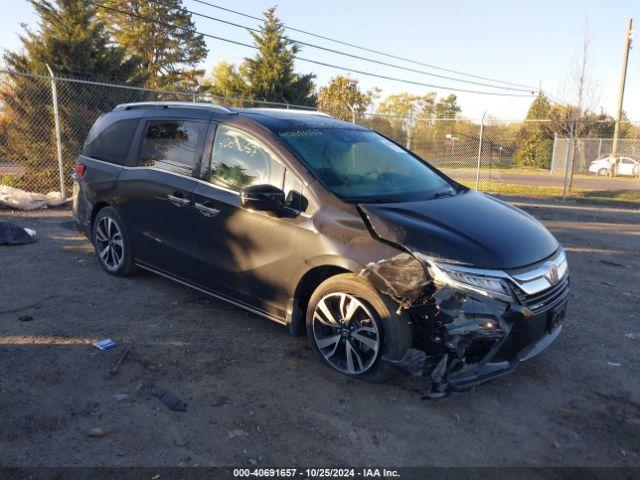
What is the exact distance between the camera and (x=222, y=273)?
423 centimetres

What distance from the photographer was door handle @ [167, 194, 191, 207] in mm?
4421

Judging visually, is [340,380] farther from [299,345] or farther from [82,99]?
[82,99]

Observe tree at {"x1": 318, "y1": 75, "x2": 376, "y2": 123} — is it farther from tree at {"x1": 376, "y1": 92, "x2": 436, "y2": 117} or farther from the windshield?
the windshield

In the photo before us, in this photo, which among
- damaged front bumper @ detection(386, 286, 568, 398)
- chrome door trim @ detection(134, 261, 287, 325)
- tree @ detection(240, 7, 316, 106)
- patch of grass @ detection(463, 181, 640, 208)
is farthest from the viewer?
tree @ detection(240, 7, 316, 106)

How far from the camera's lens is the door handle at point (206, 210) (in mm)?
4176

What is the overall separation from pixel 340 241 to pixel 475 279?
3.03 ft

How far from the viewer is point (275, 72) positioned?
21359 millimetres

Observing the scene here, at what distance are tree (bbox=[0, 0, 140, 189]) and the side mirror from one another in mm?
8925

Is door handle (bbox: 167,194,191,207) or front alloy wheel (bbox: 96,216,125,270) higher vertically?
door handle (bbox: 167,194,191,207)

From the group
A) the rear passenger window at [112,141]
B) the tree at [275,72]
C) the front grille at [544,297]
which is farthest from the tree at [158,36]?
the front grille at [544,297]

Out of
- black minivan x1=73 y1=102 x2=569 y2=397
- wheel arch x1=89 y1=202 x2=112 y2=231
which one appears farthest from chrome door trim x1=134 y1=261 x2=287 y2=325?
wheel arch x1=89 y1=202 x2=112 y2=231

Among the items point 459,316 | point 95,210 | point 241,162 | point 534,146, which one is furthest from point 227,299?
point 534,146

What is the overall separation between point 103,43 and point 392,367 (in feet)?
42.8

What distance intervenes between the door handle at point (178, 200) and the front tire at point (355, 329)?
153 centimetres
